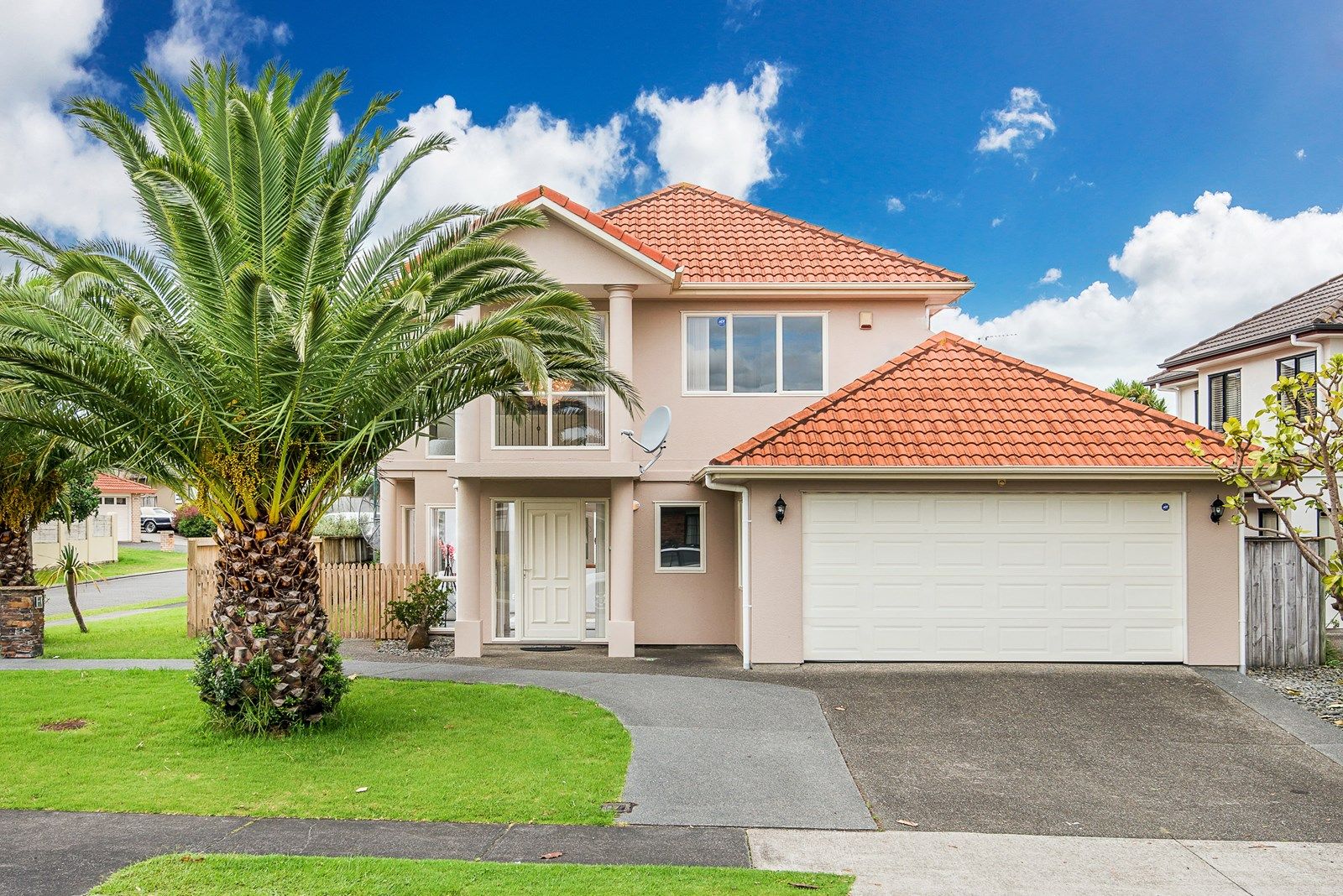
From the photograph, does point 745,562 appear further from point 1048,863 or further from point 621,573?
point 1048,863

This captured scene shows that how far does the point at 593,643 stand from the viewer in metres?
14.6

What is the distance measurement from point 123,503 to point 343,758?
50.8 metres

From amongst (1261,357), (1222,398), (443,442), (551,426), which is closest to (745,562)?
(551,426)

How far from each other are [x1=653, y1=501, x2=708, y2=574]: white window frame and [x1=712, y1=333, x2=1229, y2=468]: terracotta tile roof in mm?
2391

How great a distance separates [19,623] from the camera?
13.9m

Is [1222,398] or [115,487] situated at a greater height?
[1222,398]

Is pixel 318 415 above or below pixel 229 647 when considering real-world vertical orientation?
above

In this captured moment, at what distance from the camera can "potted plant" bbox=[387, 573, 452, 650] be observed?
14.7m

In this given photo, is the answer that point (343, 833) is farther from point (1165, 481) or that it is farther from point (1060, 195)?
point (1060, 195)

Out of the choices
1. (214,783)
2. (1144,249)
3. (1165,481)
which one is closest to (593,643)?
(214,783)

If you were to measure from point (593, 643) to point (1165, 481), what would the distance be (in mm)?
9137

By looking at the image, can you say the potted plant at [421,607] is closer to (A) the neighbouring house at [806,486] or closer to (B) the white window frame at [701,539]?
(A) the neighbouring house at [806,486]

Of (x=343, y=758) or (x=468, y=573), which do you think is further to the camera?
(x=468, y=573)

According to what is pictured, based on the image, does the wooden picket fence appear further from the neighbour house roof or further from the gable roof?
the gable roof
